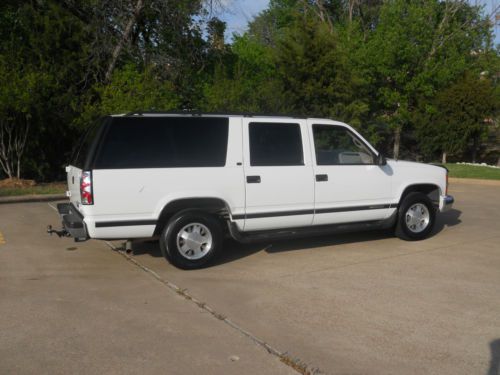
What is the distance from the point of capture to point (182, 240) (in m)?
6.32

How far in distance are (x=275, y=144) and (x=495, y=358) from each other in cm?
370

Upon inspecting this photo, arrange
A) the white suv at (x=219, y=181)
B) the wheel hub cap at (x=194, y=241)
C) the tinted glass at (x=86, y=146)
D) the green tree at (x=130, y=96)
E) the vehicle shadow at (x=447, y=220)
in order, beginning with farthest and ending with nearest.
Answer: the green tree at (x=130, y=96) < the vehicle shadow at (x=447, y=220) < the wheel hub cap at (x=194, y=241) < the tinted glass at (x=86, y=146) < the white suv at (x=219, y=181)

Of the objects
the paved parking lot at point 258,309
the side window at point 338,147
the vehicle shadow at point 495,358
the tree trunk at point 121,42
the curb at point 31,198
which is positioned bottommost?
the vehicle shadow at point 495,358

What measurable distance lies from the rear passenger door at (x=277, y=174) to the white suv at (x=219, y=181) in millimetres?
13

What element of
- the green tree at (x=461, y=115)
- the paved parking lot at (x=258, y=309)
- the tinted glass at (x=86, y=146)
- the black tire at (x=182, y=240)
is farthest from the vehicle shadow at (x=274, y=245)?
the green tree at (x=461, y=115)

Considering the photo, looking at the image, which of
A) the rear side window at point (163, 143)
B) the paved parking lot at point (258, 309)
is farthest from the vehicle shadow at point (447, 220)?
the rear side window at point (163, 143)

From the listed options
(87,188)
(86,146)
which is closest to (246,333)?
(87,188)

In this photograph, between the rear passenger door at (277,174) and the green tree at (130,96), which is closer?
the rear passenger door at (277,174)

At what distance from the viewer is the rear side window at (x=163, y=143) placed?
591 centimetres

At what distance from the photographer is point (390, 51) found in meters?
24.0

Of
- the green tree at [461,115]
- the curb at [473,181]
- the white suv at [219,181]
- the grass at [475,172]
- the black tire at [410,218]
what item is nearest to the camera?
the white suv at [219,181]

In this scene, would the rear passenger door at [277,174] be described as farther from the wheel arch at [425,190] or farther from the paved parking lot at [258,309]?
the wheel arch at [425,190]

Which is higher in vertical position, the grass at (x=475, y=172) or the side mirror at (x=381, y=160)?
the side mirror at (x=381, y=160)

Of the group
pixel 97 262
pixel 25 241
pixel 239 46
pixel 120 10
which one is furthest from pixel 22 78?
pixel 239 46
